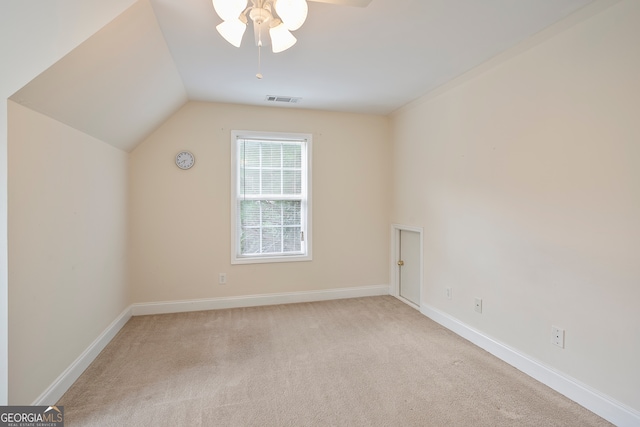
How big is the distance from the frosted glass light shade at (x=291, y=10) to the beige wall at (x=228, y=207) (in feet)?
7.78

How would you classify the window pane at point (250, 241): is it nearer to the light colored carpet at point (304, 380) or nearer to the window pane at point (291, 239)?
the window pane at point (291, 239)

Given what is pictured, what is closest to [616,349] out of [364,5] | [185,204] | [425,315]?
[425,315]

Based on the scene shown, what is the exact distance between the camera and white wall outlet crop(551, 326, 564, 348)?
2.05m

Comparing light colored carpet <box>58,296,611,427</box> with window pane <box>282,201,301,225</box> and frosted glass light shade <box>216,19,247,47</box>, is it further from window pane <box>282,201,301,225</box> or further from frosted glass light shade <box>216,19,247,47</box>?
frosted glass light shade <box>216,19,247,47</box>

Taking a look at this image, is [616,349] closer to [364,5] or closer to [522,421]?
[522,421]

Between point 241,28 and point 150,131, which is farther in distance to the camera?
point 150,131

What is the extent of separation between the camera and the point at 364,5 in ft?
5.76

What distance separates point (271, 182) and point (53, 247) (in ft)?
7.61

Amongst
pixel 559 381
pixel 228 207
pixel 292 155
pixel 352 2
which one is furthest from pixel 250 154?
pixel 559 381

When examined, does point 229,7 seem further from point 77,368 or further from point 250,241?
point 250,241

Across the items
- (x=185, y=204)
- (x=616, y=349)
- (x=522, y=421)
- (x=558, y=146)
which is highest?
(x=558, y=146)

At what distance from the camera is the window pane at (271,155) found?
3.87m

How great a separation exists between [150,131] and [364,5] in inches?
106

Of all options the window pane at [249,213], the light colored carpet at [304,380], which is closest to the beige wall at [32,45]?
the light colored carpet at [304,380]
